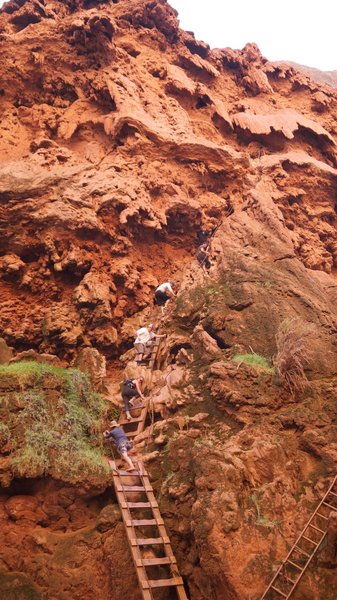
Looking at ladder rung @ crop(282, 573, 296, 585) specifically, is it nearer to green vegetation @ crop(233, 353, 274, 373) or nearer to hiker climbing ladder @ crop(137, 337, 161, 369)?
green vegetation @ crop(233, 353, 274, 373)

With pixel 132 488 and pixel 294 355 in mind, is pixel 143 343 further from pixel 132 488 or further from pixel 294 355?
pixel 132 488

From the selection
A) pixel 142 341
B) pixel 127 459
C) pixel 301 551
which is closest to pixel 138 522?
pixel 127 459

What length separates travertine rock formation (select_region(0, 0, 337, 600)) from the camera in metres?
6.00

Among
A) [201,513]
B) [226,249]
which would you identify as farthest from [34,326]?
[201,513]

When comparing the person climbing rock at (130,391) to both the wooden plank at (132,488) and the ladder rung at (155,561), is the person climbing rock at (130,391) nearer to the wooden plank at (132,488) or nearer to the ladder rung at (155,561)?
the wooden plank at (132,488)

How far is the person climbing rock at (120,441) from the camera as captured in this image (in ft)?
23.4

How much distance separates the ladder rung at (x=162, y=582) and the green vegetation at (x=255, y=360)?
332 centimetres

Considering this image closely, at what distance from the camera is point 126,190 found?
11438 mm

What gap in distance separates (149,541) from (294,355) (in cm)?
345

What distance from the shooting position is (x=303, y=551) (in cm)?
546

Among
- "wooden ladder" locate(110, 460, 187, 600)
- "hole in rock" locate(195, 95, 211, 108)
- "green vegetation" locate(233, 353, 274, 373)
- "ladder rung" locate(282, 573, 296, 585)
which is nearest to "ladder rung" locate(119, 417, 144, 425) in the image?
"wooden ladder" locate(110, 460, 187, 600)

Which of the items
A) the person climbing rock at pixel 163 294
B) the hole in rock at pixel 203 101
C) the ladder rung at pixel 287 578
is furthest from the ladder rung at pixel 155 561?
the hole in rock at pixel 203 101

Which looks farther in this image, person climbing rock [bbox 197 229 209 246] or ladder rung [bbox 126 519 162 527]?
person climbing rock [bbox 197 229 209 246]

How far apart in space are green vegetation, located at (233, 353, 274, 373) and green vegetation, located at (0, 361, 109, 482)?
8.22 feet
